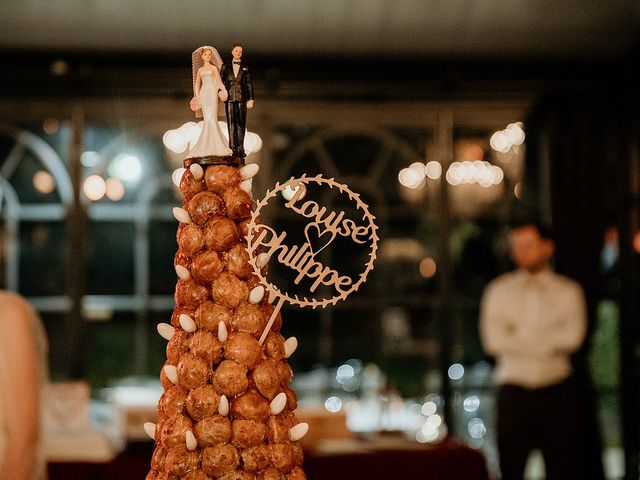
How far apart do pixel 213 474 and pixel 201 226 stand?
1.66ft

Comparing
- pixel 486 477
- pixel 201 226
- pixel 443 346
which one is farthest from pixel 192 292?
pixel 443 346

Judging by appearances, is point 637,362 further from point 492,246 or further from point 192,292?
point 192,292

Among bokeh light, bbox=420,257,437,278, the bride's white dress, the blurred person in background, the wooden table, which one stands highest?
the bride's white dress

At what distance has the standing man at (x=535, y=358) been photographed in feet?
16.4

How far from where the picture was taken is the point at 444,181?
21.0 feet

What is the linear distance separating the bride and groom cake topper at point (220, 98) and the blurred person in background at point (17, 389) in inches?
25.0

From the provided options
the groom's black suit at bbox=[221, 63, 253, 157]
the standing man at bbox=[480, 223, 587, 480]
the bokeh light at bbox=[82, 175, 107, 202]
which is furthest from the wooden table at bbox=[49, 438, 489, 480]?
the bokeh light at bbox=[82, 175, 107, 202]

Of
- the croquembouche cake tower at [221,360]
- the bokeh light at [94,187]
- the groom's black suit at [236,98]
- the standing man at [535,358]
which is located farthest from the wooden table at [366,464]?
the bokeh light at [94,187]

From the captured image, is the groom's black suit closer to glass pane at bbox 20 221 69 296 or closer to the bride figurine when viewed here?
the bride figurine

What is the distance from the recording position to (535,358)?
16.6 feet

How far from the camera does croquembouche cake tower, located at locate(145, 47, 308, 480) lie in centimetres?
178

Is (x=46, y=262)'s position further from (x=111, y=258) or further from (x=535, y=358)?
(x=535, y=358)

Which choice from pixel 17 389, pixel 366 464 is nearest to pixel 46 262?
pixel 366 464

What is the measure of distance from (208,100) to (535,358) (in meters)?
3.56
